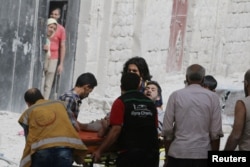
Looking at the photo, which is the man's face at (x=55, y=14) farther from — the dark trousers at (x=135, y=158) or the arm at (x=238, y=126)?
the arm at (x=238, y=126)

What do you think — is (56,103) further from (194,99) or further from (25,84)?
(25,84)

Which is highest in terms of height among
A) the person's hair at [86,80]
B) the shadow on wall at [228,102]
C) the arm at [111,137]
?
the person's hair at [86,80]

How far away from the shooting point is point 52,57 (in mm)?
15422

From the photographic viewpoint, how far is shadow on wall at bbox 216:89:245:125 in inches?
631

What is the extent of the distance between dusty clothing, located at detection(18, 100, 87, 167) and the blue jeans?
0.04 meters

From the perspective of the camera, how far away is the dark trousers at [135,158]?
852 cm

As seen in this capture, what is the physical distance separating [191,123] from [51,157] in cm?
125

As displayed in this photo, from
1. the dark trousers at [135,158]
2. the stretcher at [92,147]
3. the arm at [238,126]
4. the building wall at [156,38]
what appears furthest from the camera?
the building wall at [156,38]

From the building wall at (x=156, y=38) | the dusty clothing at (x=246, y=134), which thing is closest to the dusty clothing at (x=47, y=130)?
the dusty clothing at (x=246, y=134)

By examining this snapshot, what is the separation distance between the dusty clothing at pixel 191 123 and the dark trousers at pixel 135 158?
19cm

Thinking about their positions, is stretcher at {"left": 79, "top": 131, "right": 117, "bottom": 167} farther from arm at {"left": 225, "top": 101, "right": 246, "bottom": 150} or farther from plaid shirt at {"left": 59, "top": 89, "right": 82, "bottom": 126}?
arm at {"left": 225, "top": 101, "right": 246, "bottom": 150}

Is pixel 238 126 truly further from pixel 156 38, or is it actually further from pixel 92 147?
pixel 156 38

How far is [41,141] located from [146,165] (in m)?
0.96

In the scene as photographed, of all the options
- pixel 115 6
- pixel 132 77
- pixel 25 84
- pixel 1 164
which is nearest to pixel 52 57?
pixel 25 84
